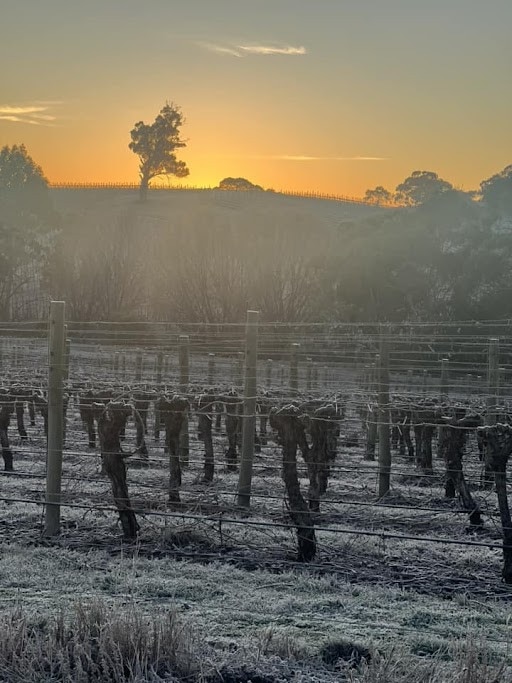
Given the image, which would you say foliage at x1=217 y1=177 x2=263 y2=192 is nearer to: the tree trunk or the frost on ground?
the tree trunk

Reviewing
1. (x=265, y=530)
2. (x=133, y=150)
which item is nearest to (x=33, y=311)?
(x=133, y=150)

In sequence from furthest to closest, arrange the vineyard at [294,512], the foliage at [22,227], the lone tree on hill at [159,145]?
the lone tree on hill at [159,145] < the foliage at [22,227] < the vineyard at [294,512]

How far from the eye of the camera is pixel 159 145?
253ft

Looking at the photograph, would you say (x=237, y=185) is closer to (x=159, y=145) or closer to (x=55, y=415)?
(x=159, y=145)

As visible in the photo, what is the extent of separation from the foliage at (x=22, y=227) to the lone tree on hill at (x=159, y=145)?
2124 cm

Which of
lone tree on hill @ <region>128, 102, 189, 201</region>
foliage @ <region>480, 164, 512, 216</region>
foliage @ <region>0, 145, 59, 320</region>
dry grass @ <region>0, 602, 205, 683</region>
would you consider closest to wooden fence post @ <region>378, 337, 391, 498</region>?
dry grass @ <region>0, 602, 205, 683</region>

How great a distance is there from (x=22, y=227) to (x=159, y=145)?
28570 mm

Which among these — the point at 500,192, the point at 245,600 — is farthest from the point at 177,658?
the point at 500,192

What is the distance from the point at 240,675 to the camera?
434 cm

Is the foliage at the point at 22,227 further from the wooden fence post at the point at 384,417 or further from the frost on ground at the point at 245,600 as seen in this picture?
the frost on ground at the point at 245,600

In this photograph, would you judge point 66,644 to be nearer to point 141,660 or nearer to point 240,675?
point 141,660

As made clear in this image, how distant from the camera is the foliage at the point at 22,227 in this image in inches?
1850

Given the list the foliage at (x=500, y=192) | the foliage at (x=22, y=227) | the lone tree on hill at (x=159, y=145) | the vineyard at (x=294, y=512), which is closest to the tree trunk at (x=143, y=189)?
the lone tree on hill at (x=159, y=145)

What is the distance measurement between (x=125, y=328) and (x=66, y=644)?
99.9 ft
